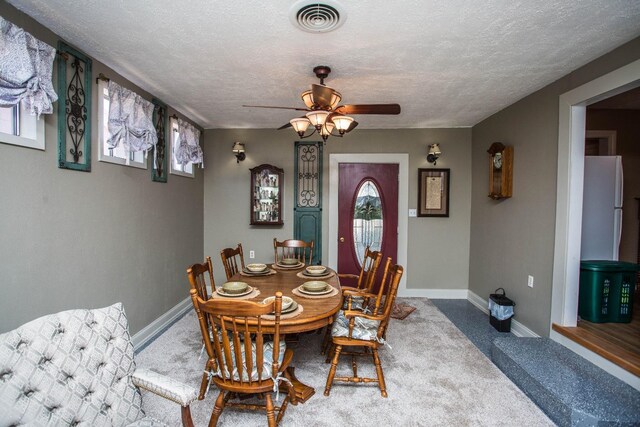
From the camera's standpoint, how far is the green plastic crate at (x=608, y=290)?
2793 millimetres

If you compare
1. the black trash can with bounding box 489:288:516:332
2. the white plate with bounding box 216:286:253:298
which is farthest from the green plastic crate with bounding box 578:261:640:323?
the white plate with bounding box 216:286:253:298

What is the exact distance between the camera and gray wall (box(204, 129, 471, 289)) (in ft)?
15.5

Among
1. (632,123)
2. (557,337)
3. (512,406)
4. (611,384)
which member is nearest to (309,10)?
(512,406)

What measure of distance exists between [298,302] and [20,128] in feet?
6.94

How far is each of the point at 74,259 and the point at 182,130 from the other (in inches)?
84.8

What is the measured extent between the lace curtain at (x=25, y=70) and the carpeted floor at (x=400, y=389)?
211cm

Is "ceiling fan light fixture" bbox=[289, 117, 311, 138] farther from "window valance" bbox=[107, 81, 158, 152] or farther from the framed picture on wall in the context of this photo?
the framed picture on wall

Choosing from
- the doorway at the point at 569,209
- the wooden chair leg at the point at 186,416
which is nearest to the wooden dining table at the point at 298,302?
the wooden chair leg at the point at 186,416

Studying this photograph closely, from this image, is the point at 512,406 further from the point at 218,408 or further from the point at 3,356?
the point at 3,356

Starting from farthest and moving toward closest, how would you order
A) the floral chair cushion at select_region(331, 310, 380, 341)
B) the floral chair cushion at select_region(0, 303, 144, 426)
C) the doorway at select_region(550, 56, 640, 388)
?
the doorway at select_region(550, 56, 640, 388) < the floral chair cushion at select_region(331, 310, 380, 341) < the floral chair cushion at select_region(0, 303, 144, 426)

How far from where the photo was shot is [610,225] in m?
3.10

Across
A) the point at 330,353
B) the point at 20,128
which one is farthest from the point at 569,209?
the point at 20,128

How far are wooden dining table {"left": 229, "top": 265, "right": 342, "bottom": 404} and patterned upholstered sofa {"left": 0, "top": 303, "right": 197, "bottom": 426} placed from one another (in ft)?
2.23

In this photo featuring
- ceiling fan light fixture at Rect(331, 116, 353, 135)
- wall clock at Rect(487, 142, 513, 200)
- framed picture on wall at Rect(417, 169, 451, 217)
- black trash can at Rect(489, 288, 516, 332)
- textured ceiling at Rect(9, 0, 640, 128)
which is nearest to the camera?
textured ceiling at Rect(9, 0, 640, 128)
